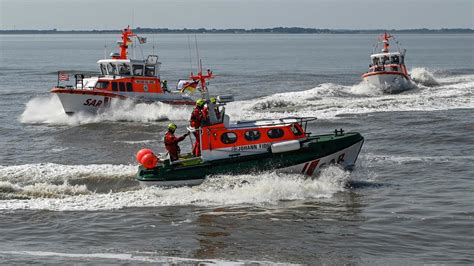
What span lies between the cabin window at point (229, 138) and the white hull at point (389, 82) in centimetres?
2800

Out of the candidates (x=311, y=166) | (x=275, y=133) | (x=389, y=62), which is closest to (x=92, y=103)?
(x=275, y=133)

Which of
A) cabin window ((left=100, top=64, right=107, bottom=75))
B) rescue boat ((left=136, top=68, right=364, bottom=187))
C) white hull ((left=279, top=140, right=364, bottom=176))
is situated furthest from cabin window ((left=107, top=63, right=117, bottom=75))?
white hull ((left=279, top=140, right=364, bottom=176))

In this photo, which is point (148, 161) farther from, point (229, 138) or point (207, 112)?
point (229, 138)

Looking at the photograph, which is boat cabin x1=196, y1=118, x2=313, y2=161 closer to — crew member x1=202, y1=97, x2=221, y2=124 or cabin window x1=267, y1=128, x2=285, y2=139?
cabin window x1=267, y1=128, x2=285, y2=139

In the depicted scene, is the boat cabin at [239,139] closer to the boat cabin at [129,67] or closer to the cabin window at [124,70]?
the boat cabin at [129,67]

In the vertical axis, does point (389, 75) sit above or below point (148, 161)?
above

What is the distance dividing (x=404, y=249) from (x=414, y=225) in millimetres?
1736

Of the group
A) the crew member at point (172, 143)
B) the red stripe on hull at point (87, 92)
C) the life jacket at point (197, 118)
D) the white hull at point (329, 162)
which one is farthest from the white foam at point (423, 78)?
the crew member at point (172, 143)

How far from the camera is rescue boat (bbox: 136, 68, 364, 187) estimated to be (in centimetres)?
1834

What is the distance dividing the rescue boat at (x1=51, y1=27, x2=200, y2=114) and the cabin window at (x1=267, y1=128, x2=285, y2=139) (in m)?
16.5

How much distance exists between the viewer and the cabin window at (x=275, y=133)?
18.6m

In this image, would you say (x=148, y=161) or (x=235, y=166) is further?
(x=235, y=166)

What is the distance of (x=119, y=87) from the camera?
113ft

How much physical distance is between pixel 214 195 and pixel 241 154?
1.34 m
